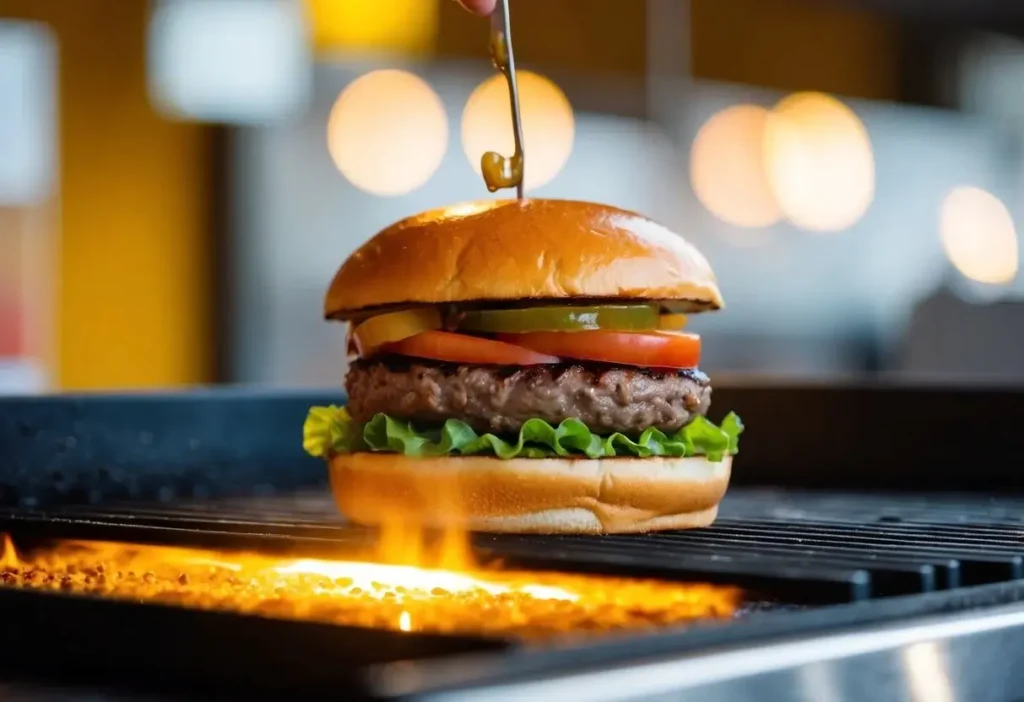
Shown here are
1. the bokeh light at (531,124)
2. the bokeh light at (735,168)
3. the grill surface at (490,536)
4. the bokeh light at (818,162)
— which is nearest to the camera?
the grill surface at (490,536)

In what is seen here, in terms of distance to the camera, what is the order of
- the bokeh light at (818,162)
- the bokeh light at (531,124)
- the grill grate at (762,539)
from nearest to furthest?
the grill grate at (762,539) → the bokeh light at (531,124) → the bokeh light at (818,162)

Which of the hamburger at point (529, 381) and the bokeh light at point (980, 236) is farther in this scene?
the bokeh light at point (980, 236)

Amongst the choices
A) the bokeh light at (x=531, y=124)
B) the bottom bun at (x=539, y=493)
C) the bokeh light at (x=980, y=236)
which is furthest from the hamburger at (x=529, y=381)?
the bokeh light at (x=980, y=236)

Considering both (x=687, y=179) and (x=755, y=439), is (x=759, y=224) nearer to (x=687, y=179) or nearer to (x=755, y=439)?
(x=687, y=179)

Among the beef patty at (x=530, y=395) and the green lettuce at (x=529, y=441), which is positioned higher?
the beef patty at (x=530, y=395)

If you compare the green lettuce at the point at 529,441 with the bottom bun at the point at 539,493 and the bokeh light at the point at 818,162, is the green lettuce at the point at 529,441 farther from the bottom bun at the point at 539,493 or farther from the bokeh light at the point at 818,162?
the bokeh light at the point at 818,162

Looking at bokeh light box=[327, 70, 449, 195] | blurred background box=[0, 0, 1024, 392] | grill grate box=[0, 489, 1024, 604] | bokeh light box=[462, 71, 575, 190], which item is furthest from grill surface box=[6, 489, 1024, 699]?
bokeh light box=[462, 71, 575, 190]

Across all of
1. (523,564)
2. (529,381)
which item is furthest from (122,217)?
(523,564)

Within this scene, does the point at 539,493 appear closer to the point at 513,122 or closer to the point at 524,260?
the point at 524,260
